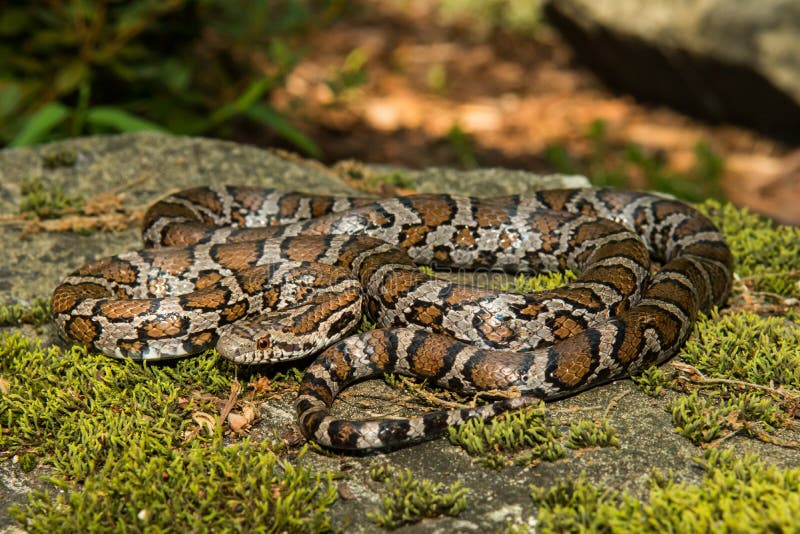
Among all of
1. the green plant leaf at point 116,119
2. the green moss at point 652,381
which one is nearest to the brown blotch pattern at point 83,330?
the green moss at point 652,381

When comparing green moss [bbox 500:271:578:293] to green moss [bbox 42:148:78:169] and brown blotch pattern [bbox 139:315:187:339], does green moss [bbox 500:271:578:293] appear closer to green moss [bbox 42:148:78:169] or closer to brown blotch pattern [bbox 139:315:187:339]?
brown blotch pattern [bbox 139:315:187:339]

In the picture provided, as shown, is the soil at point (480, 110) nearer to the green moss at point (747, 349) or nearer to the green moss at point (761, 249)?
the green moss at point (761, 249)

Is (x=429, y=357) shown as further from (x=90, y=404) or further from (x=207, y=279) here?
(x=90, y=404)

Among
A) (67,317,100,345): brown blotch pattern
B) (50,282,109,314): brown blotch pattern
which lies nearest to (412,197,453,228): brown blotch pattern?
(50,282,109,314): brown blotch pattern

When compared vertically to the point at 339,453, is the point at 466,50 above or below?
above

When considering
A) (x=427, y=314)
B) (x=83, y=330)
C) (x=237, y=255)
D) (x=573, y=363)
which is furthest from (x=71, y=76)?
(x=573, y=363)

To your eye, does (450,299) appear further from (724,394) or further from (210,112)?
(210,112)

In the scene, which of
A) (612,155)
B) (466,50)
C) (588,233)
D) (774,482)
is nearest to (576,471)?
(774,482)
